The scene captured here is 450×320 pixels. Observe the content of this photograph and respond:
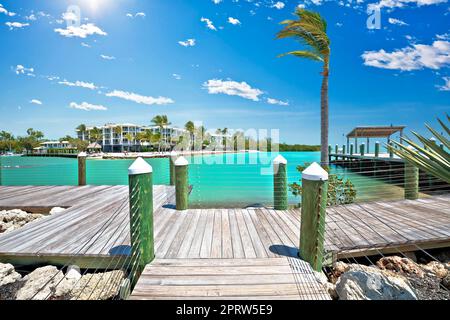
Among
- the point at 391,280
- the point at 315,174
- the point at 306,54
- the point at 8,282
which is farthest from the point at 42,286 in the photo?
the point at 306,54

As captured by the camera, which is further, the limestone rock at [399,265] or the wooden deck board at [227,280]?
the limestone rock at [399,265]

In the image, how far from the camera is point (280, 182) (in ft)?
13.9

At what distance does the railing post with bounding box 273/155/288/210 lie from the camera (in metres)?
4.23

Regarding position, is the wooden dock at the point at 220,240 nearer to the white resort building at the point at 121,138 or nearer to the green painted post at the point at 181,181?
the green painted post at the point at 181,181

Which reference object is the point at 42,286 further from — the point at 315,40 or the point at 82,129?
the point at 82,129

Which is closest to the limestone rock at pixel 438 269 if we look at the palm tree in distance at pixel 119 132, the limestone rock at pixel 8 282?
the limestone rock at pixel 8 282

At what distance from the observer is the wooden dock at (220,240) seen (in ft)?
7.18

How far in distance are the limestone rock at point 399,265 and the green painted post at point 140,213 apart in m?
3.19

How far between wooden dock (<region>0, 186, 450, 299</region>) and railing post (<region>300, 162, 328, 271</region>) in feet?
0.66

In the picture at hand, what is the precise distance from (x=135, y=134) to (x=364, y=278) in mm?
69205

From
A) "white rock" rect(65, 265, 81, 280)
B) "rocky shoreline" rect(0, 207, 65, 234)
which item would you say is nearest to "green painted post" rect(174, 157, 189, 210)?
"white rock" rect(65, 265, 81, 280)

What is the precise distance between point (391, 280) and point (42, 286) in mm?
3811

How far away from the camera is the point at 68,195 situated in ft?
19.0
